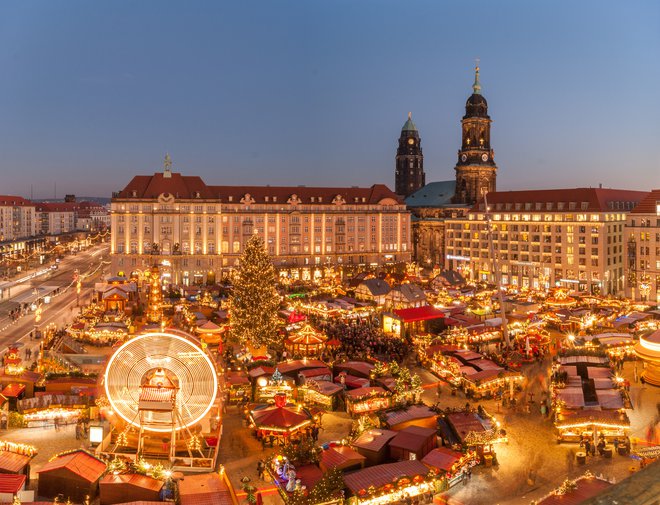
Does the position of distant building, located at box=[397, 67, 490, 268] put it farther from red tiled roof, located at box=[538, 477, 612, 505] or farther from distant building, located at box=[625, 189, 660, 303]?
red tiled roof, located at box=[538, 477, 612, 505]

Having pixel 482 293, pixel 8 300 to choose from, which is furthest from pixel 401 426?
pixel 8 300

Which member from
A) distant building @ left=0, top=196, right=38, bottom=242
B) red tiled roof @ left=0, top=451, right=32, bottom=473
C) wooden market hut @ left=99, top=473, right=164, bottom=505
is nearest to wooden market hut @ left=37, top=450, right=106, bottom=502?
red tiled roof @ left=0, top=451, right=32, bottom=473

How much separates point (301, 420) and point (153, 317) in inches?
601

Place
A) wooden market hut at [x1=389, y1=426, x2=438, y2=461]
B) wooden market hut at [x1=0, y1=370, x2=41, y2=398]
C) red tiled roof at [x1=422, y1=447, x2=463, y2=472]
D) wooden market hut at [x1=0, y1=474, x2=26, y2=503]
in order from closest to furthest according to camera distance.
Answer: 1. wooden market hut at [x1=0, y1=474, x2=26, y2=503]
2. red tiled roof at [x1=422, y1=447, x2=463, y2=472]
3. wooden market hut at [x1=389, y1=426, x2=438, y2=461]
4. wooden market hut at [x1=0, y1=370, x2=41, y2=398]

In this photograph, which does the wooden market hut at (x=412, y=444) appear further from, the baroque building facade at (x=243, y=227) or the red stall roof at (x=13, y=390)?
the baroque building facade at (x=243, y=227)

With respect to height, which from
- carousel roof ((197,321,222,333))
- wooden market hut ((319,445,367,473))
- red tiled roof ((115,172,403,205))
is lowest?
wooden market hut ((319,445,367,473))

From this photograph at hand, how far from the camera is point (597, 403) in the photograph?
78.5 ft

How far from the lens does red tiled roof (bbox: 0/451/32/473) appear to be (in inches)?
655

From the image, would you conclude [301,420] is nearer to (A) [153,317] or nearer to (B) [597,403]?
(B) [597,403]

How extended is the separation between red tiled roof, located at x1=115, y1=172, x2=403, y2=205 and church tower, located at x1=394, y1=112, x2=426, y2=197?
92.2 ft

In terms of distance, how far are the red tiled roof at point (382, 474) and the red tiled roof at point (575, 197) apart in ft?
181

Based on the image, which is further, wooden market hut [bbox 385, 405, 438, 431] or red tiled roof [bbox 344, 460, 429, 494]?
wooden market hut [bbox 385, 405, 438, 431]

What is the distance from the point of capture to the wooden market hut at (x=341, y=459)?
18.6 m

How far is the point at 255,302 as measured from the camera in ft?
116
